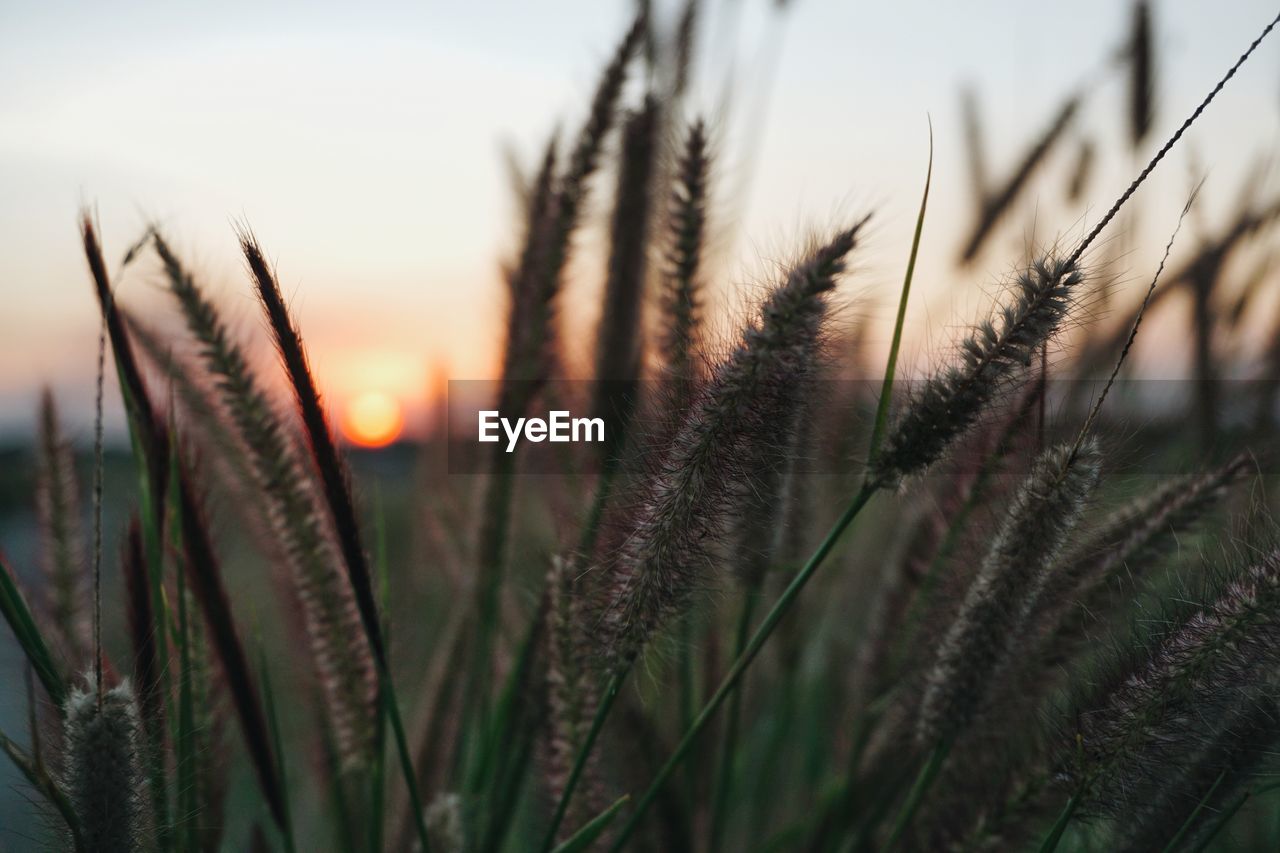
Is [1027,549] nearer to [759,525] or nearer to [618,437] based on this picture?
[759,525]

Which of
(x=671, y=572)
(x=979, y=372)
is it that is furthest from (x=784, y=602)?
(x=979, y=372)

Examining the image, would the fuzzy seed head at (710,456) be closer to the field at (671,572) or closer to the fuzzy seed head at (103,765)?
the field at (671,572)

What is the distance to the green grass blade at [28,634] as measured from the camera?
2.16ft

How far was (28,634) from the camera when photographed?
0.67 metres

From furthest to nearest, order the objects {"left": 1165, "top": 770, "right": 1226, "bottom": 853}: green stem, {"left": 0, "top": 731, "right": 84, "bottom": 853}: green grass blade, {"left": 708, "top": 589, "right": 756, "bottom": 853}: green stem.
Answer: {"left": 708, "top": 589, "right": 756, "bottom": 853}: green stem → {"left": 1165, "top": 770, "right": 1226, "bottom": 853}: green stem → {"left": 0, "top": 731, "right": 84, "bottom": 853}: green grass blade

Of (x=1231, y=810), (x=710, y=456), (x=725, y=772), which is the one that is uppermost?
(x=710, y=456)

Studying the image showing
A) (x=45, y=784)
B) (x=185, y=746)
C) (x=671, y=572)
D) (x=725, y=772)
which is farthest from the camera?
(x=725, y=772)

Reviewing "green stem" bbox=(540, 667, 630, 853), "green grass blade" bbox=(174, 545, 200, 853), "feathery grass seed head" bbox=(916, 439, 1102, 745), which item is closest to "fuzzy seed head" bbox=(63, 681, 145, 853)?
"green grass blade" bbox=(174, 545, 200, 853)

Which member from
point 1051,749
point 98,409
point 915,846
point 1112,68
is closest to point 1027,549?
point 1051,749

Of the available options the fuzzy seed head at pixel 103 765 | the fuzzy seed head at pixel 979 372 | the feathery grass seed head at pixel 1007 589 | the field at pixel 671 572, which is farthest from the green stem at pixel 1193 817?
the fuzzy seed head at pixel 103 765

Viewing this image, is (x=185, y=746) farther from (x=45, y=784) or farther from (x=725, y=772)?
(x=725, y=772)

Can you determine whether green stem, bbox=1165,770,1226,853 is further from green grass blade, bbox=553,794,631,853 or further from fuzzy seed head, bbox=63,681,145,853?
fuzzy seed head, bbox=63,681,145,853

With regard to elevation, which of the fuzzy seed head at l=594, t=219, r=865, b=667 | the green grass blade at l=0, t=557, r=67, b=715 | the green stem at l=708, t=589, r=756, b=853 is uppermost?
the fuzzy seed head at l=594, t=219, r=865, b=667

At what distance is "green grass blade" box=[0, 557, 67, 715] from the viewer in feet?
2.16
